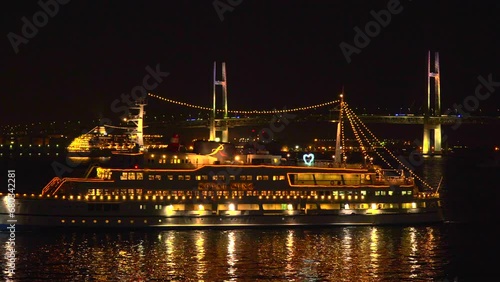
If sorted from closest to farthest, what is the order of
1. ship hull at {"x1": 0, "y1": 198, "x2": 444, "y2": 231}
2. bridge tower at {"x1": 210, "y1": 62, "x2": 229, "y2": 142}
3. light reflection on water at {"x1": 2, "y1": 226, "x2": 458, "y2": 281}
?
light reflection on water at {"x1": 2, "y1": 226, "x2": 458, "y2": 281}
ship hull at {"x1": 0, "y1": 198, "x2": 444, "y2": 231}
bridge tower at {"x1": 210, "y1": 62, "x2": 229, "y2": 142}

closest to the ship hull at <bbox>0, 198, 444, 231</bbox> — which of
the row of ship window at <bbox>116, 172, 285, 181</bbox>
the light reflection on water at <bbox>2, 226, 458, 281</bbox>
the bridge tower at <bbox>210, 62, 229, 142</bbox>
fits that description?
the light reflection on water at <bbox>2, 226, 458, 281</bbox>

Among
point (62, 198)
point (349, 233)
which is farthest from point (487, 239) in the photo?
point (62, 198)

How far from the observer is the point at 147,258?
2728 cm

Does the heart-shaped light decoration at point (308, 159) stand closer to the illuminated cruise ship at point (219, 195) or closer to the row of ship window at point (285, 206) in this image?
the illuminated cruise ship at point (219, 195)

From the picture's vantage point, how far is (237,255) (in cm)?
2789

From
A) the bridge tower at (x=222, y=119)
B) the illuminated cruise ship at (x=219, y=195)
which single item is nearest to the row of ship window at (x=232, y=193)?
the illuminated cruise ship at (x=219, y=195)

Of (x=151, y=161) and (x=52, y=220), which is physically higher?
(x=151, y=161)

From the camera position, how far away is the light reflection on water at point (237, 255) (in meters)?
25.2

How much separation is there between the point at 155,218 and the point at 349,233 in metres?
7.76

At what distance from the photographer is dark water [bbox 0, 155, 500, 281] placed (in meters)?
25.2

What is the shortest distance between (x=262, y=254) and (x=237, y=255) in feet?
2.92

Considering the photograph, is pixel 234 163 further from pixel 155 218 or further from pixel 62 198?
pixel 62 198

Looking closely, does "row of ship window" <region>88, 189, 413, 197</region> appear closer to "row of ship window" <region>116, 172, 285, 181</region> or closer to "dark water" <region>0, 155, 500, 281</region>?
"row of ship window" <region>116, 172, 285, 181</region>

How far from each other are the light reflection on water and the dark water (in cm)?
3
